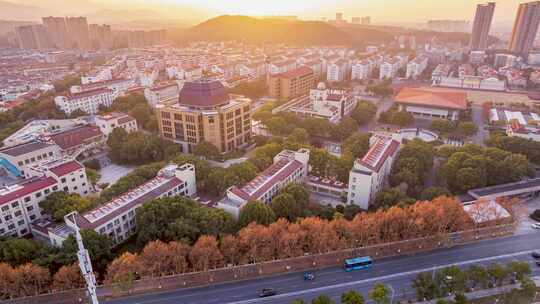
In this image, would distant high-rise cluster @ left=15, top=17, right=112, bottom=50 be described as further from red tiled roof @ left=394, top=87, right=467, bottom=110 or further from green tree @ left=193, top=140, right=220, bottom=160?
red tiled roof @ left=394, top=87, right=467, bottom=110

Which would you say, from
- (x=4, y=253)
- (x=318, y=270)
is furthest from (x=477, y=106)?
(x=4, y=253)

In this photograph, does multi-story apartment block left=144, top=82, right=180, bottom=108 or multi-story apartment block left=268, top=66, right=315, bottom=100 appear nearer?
multi-story apartment block left=144, top=82, right=180, bottom=108

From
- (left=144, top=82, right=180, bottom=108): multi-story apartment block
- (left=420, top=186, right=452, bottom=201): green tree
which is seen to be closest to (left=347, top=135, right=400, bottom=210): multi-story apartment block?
(left=420, top=186, right=452, bottom=201): green tree

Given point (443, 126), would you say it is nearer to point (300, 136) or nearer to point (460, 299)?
point (300, 136)

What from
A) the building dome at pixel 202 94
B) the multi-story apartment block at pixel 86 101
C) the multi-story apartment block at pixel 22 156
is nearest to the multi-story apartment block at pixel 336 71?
the building dome at pixel 202 94

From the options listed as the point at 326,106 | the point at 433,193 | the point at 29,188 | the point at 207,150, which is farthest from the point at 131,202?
the point at 326,106

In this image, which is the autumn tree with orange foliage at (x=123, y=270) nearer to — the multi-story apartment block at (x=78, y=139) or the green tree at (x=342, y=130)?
the multi-story apartment block at (x=78, y=139)
